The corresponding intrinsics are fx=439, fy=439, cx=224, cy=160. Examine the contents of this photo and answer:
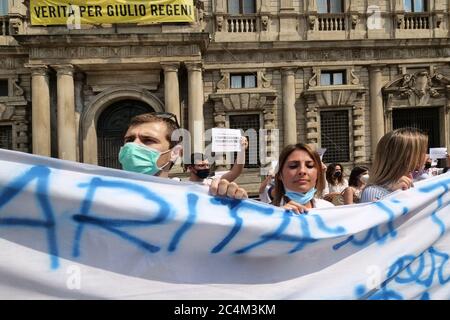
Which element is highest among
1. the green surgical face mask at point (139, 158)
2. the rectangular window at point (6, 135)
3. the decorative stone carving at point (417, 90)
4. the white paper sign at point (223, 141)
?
the decorative stone carving at point (417, 90)

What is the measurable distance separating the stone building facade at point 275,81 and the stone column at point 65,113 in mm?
185

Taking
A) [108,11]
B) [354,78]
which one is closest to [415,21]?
[354,78]

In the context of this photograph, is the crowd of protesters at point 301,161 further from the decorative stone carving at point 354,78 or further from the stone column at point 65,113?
the decorative stone carving at point 354,78

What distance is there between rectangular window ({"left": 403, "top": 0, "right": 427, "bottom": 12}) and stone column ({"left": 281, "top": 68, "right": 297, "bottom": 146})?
5700mm

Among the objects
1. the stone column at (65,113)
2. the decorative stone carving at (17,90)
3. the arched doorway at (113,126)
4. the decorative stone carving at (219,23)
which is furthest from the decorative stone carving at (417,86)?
the decorative stone carving at (17,90)

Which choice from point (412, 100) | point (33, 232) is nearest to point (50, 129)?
point (412, 100)

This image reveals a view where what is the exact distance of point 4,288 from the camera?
2.29 metres

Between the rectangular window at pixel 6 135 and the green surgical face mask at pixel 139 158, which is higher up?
the rectangular window at pixel 6 135

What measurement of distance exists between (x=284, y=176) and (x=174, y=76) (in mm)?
13264

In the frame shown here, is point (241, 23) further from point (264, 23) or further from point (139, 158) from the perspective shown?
point (139, 158)

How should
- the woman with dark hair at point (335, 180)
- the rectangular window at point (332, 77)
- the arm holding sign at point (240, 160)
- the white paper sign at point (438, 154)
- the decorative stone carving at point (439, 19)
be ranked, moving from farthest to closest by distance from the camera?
the decorative stone carving at point (439, 19) → the rectangular window at point (332, 77) → the white paper sign at point (438, 154) → the woman with dark hair at point (335, 180) → the arm holding sign at point (240, 160)

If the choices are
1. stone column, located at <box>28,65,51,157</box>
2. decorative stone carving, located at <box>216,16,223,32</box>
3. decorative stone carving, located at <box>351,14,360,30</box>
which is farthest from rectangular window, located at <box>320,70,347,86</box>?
stone column, located at <box>28,65,51,157</box>

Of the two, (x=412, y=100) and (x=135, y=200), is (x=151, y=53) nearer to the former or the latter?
(x=412, y=100)

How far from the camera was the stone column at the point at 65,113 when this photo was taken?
51.2 feet
